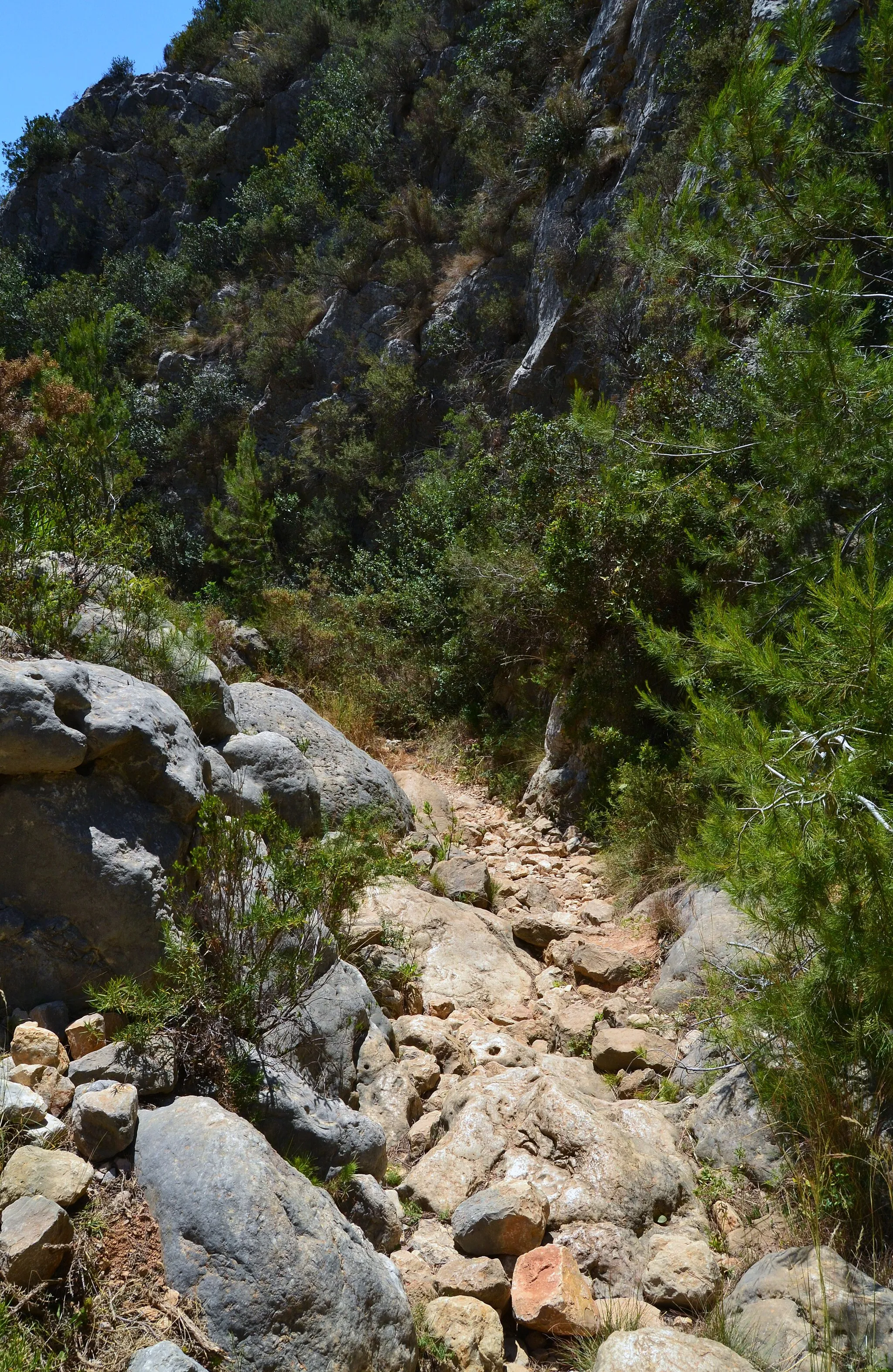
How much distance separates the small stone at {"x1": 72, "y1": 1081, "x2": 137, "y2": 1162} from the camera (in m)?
2.80

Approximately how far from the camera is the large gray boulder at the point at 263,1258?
2576 millimetres

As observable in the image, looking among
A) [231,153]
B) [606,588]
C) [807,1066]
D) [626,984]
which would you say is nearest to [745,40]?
[606,588]

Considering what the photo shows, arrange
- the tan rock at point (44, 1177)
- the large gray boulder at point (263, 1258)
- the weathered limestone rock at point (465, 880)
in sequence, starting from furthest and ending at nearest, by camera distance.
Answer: the weathered limestone rock at point (465, 880) < the large gray boulder at point (263, 1258) < the tan rock at point (44, 1177)

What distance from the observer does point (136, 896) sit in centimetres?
365

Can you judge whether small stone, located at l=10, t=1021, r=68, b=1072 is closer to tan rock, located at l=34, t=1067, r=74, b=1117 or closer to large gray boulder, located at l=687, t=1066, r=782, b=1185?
tan rock, located at l=34, t=1067, r=74, b=1117

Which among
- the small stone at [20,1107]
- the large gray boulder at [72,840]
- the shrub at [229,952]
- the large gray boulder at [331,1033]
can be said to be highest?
the large gray boulder at [72,840]

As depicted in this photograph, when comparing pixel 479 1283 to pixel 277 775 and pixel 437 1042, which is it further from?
pixel 277 775

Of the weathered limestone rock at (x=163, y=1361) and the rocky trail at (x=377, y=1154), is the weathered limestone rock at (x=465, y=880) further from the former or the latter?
the weathered limestone rock at (x=163, y=1361)

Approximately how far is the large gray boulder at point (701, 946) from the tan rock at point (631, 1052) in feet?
1.25

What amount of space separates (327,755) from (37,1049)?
14.7ft

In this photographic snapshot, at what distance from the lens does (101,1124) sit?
2.82m

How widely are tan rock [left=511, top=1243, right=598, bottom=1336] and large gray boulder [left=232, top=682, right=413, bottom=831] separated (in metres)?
4.00

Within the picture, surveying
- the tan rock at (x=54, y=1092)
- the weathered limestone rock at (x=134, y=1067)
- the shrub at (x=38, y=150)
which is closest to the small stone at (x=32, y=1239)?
the tan rock at (x=54, y=1092)

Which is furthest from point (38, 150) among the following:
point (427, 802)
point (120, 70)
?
point (427, 802)
